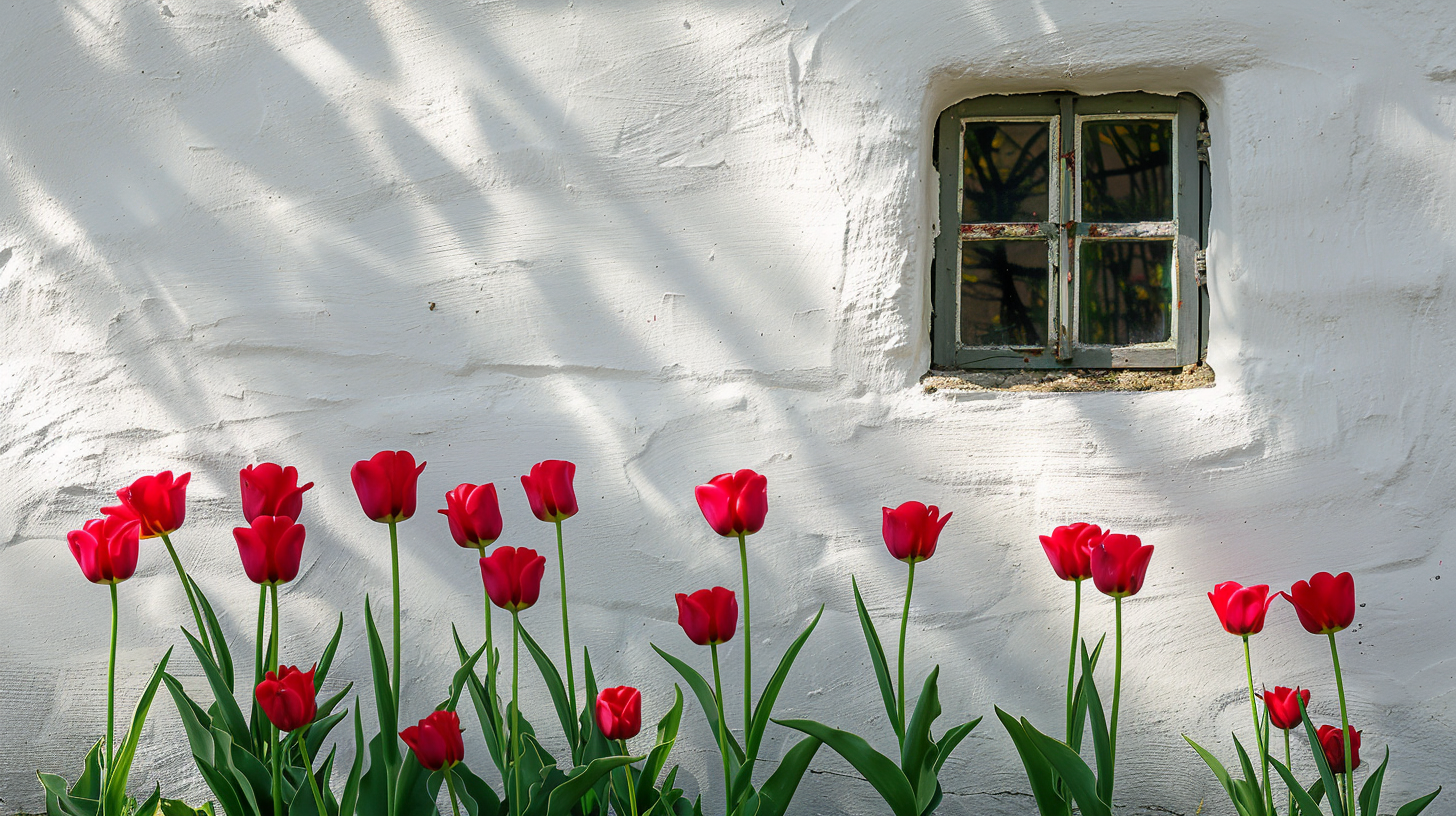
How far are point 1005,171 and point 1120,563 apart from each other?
2.72 feet

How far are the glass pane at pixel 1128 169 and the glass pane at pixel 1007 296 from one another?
131 mm

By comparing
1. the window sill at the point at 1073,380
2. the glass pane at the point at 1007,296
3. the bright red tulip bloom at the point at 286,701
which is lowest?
the bright red tulip bloom at the point at 286,701

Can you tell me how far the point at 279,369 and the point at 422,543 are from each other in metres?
0.41

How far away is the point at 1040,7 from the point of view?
1518 mm

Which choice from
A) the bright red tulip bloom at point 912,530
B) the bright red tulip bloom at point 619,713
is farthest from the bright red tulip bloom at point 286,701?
the bright red tulip bloom at point 912,530

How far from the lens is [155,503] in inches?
47.4

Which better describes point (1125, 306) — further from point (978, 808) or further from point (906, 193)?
point (978, 808)

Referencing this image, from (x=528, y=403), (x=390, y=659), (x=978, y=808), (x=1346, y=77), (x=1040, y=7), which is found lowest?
(x=978, y=808)

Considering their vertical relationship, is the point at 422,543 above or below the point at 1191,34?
below

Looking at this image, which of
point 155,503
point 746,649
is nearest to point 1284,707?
point 746,649

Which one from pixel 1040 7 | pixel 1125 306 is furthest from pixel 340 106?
pixel 1125 306

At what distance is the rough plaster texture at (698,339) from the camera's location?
1.46 m

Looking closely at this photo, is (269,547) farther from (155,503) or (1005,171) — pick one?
(1005,171)

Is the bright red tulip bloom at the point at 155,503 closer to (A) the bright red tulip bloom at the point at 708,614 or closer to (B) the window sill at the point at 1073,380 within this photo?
(A) the bright red tulip bloom at the point at 708,614
